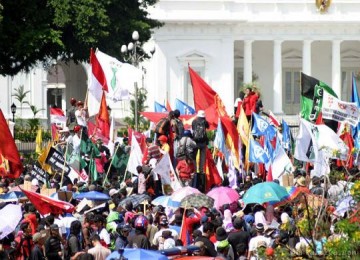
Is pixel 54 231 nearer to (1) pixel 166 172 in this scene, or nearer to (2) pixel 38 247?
(2) pixel 38 247

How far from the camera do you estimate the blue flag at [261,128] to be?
102 ft

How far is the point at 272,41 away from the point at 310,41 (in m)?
2.20

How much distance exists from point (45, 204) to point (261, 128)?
11.0 metres

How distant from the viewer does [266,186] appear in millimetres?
23391

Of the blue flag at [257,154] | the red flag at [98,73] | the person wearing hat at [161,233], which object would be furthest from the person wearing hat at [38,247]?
the red flag at [98,73]

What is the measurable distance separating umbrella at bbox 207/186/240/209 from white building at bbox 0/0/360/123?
44658 mm

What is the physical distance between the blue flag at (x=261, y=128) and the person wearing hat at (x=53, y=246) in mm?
11598

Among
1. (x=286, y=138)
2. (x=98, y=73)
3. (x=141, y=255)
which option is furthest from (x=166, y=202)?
(x=286, y=138)

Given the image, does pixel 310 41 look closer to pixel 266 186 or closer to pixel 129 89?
pixel 129 89

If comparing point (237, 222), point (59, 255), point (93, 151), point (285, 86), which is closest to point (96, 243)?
point (59, 255)

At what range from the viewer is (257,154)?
29.7 meters

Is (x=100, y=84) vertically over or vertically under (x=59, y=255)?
over

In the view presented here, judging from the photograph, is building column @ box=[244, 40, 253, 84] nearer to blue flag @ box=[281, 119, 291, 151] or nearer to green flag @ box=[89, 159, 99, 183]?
blue flag @ box=[281, 119, 291, 151]

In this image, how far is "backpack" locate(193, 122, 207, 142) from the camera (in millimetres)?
29328
